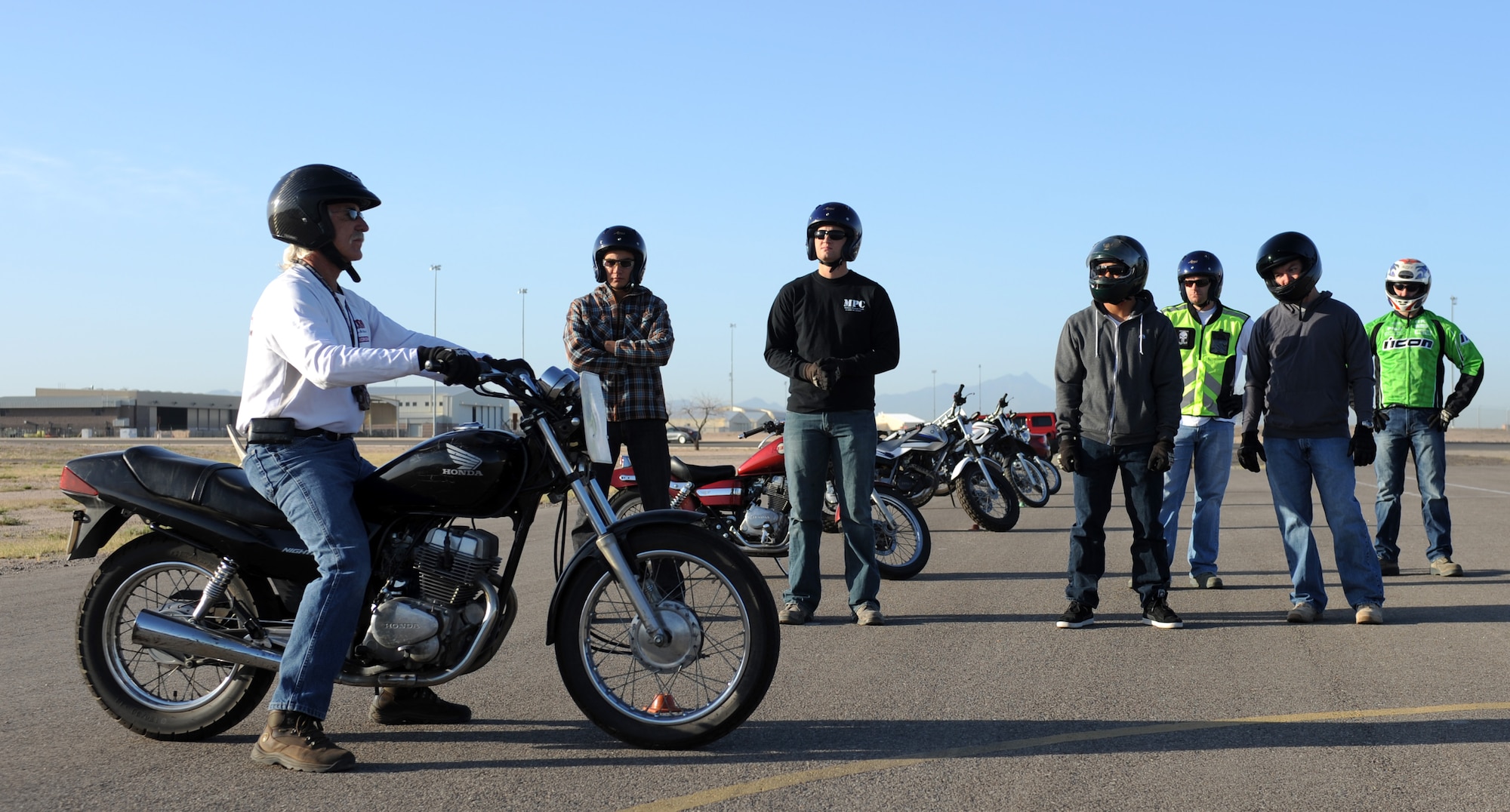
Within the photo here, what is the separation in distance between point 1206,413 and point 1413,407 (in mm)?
2113

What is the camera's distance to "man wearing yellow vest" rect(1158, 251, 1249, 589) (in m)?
8.68

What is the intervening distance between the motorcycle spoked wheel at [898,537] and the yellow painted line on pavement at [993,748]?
450 cm

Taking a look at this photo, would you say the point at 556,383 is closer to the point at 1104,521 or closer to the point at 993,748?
the point at 993,748

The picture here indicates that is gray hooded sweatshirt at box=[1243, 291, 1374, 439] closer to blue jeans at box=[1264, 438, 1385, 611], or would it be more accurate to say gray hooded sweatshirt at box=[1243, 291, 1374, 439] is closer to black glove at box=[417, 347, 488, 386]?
blue jeans at box=[1264, 438, 1385, 611]

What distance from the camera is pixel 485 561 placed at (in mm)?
4500

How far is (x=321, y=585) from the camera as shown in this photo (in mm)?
4297

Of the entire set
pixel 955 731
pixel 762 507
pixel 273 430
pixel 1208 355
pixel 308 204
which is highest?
pixel 308 204

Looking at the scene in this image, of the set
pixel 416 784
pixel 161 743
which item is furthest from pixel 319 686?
pixel 161 743

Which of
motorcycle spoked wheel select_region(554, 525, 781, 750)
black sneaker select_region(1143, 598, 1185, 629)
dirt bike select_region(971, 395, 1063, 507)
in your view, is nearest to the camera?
motorcycle spoked wheel select_region(554, 525, 781, 750)

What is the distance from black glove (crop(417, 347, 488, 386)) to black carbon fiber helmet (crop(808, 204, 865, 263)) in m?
3.51

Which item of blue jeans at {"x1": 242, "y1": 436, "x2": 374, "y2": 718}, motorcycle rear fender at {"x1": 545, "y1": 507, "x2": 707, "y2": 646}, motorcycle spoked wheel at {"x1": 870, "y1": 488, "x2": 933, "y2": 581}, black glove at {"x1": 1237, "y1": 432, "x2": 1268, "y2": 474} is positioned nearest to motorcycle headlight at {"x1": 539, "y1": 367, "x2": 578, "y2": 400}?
motorcycle rear fender at {"x1": 545, "y1": 507, "x2": 707, "y2": 646}

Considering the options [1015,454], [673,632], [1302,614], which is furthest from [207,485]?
[1015,454]

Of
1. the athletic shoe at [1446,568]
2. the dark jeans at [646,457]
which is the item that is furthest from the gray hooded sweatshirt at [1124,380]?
the athletic shoe at [1446,568]

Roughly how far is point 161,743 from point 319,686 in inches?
33.8
